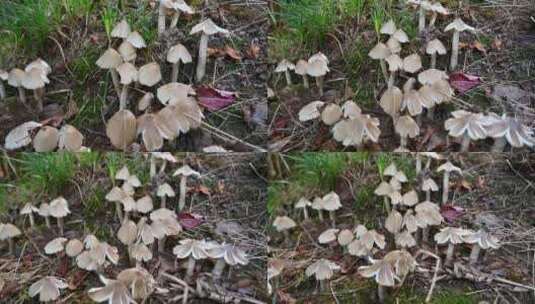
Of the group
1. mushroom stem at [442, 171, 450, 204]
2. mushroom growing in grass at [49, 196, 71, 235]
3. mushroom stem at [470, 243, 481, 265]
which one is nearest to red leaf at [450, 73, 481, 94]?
mushroom stem at [442, 171, 450, 204]

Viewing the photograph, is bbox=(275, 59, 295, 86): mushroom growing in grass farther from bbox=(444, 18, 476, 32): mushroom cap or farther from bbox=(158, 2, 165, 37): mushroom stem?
bbox=(444, 18, 476, 32): mushroom cap

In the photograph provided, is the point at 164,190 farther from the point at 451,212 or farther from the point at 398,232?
the point at 451,212

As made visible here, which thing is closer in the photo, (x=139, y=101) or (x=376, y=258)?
(x=139, y=101)

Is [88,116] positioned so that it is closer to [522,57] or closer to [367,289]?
[367,289]

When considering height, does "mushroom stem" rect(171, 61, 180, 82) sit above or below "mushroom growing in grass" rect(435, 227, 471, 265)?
above

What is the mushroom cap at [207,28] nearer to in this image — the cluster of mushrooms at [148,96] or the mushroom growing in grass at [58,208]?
the cluster of mushrooms at [148,96]

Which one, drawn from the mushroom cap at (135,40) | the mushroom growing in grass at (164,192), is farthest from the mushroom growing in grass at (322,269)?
the mushroom cap at (135,40)

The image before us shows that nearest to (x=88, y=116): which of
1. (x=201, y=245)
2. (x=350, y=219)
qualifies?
(x=201, y=245)
